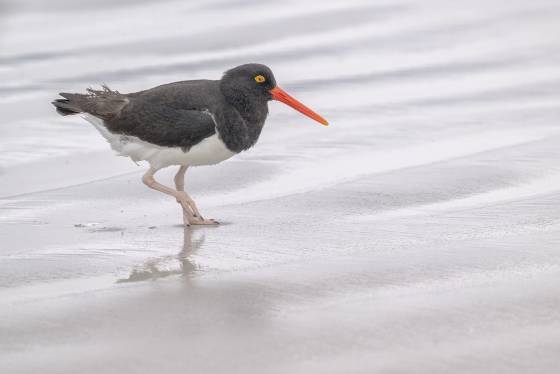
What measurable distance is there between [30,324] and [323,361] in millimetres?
1204

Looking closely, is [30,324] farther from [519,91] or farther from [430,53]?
[430,53]

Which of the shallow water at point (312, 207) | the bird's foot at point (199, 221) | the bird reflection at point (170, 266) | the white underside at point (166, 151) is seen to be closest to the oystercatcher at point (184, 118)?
the white underside at point (166, 151)

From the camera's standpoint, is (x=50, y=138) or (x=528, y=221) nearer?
(x=528, y=221)

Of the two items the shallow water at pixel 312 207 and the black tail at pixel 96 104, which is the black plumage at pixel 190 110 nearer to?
the black tail at pixel 96 104

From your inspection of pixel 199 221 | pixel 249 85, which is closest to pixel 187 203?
pixel 199 221

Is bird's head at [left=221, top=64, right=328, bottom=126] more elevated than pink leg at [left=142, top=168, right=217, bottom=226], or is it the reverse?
bird's head at [left=221, top=64, right=328, bottom=126]

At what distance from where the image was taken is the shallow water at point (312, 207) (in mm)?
4258

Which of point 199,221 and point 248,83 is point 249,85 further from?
point 199,221

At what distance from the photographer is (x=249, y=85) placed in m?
6.92

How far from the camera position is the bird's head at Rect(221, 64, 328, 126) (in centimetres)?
685

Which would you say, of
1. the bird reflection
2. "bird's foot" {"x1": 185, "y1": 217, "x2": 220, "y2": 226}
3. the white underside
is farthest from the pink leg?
the bird reflection

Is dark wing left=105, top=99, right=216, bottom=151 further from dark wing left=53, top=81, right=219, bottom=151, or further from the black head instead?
the black head

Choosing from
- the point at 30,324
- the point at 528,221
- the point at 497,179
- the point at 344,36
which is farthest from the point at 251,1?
the point at 30,324

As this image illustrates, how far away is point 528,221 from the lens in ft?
19.4
